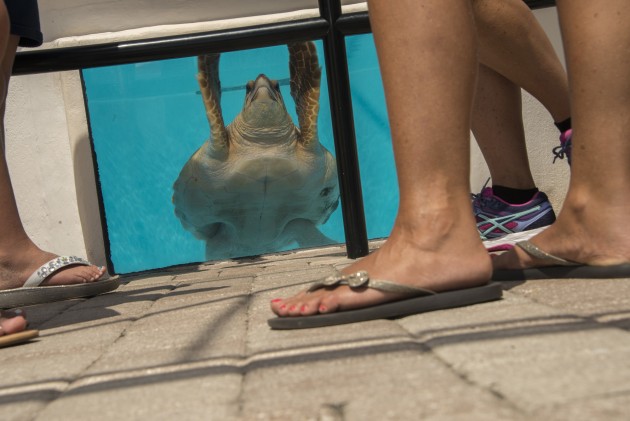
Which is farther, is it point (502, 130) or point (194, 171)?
point (194, 171)

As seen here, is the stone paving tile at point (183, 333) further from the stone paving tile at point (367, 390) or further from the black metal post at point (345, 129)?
the black metal post at point (345, 129)

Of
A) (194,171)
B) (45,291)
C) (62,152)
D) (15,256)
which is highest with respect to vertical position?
(62,152)

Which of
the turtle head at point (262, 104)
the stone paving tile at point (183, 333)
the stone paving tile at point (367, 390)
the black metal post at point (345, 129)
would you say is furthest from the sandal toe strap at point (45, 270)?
the turtle head at point (262, 104)

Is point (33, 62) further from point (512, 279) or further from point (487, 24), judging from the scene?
point (512, 279)

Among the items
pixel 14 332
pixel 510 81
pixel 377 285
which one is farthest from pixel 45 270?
pixel 510 81

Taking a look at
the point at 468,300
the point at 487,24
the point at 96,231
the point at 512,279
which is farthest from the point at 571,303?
the point at 96,231

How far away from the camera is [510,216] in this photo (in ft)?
6.35

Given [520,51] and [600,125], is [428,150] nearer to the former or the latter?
[600,125]

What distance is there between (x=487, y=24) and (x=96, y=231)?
195 centimetres

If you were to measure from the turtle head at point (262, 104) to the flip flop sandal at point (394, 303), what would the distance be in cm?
233

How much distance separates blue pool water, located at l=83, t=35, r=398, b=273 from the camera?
324cm

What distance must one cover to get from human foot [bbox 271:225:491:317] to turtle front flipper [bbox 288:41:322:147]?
225 cm

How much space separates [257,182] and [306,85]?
509mm

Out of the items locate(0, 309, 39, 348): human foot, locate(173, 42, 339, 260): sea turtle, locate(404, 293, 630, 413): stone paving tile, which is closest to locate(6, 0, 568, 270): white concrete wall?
locate(173, 42, 339, 260): sea turtle
